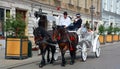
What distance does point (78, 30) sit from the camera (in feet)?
59.0

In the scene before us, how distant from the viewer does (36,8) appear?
32656 mm

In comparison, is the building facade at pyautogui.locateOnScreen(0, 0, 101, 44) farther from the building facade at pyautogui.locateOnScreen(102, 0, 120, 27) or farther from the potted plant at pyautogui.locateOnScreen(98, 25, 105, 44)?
the building facade at pyautogui.locateOnScreen(102, 0, 120, 27)

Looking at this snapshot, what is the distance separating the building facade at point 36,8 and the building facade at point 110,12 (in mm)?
5268

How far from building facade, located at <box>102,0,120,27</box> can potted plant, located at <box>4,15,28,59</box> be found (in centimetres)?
4323

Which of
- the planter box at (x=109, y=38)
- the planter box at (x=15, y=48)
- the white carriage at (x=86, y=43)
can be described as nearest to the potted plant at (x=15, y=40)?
the planter box at (x=15, y=48)

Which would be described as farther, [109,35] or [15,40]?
[109,35]

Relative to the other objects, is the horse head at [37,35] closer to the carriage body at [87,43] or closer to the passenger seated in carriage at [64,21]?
the passenger seated in carriage at [64,21]

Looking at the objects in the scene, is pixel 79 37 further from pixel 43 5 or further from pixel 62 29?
pixel 43 5

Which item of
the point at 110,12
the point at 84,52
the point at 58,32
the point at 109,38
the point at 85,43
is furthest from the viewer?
the point at 110,12

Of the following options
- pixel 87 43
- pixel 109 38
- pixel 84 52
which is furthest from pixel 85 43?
pixel 109 38

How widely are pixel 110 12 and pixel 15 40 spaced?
4778 cm

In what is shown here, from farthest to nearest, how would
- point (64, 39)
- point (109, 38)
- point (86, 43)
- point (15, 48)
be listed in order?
point (109, 38), point (86, 43), point (15, 48), point (64, 39)

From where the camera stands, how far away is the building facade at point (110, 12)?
202 feet

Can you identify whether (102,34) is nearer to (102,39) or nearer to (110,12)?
(102,39)
